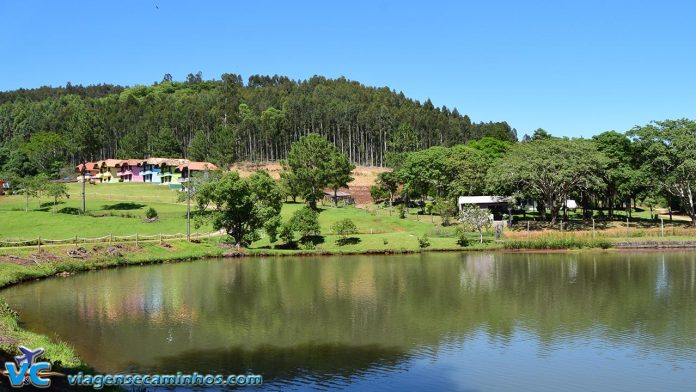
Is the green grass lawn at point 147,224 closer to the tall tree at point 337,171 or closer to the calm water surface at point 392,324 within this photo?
the tall tree at point 337,171

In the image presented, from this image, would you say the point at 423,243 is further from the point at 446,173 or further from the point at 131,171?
the point at 131,171

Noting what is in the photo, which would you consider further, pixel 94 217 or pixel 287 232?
pixel 94 217

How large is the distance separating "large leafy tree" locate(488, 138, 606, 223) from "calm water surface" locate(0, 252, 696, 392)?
25521 millimetres

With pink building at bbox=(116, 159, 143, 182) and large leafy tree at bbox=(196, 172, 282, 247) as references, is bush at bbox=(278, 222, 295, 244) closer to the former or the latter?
large leafy tree at bbox=(196, 172, 282, 247)

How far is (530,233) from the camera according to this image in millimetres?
70125

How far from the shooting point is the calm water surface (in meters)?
22.3

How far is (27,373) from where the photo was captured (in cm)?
1791

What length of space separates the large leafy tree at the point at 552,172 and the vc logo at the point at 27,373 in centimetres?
6602

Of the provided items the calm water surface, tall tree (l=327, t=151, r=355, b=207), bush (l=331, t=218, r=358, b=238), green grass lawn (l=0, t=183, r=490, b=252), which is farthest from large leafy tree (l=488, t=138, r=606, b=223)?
the calm water surface

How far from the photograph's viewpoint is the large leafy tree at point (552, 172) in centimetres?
7500

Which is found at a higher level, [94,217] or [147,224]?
[94,217]

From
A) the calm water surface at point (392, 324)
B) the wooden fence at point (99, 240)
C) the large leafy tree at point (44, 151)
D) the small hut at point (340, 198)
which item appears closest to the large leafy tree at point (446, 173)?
the small hut at point (340, 198)

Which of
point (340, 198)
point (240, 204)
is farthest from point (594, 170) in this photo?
point (240, 204)

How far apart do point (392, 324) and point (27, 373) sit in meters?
17.0
